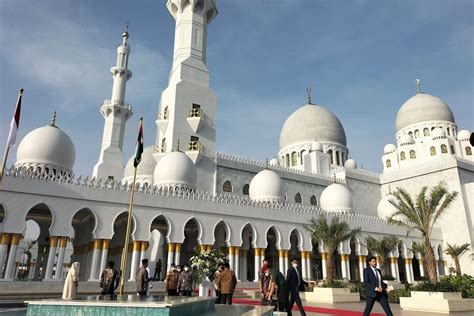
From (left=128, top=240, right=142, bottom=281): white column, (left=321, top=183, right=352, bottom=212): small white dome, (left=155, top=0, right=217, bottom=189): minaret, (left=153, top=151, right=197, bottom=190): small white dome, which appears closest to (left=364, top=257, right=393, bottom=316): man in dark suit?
(left=128, top=240, right=142, bottom=281): white column

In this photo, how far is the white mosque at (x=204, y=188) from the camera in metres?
17.4

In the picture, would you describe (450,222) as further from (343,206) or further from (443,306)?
(443,306)

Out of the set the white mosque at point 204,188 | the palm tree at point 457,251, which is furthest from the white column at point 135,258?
the palm tree at point 457,251

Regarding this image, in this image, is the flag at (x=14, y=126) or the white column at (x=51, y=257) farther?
the white column at (x=51, y=257)

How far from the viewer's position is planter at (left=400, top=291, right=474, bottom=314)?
1078 cm

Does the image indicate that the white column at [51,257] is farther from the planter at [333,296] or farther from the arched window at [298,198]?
the arched window at [298,198]

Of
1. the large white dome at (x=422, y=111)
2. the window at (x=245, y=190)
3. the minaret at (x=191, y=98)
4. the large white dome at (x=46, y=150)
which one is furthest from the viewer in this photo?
the large white dome at (x=422, y=111)

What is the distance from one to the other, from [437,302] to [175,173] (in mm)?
14938

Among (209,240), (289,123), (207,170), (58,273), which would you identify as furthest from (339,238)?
(289,123)

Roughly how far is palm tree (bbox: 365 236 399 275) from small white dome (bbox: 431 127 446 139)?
15371mm

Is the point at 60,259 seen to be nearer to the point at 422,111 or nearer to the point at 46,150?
the point at 46,150

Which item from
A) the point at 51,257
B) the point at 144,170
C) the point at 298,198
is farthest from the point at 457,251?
the point at 51,257

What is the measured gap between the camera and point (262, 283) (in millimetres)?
9148

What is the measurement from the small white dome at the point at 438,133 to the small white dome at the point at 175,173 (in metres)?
27.0
